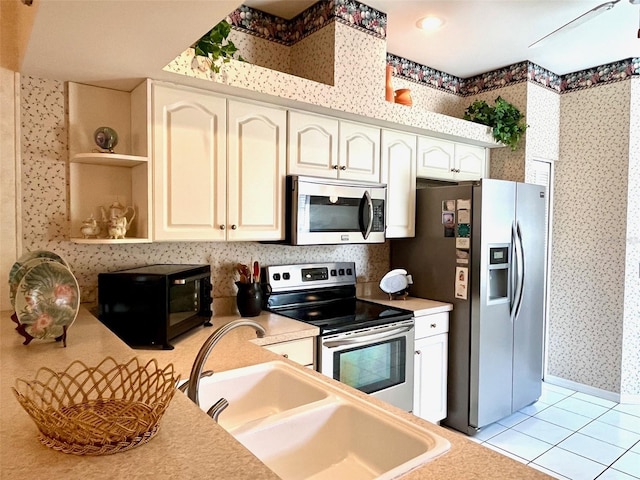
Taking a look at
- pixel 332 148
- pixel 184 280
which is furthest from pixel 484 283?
pixel 184 280

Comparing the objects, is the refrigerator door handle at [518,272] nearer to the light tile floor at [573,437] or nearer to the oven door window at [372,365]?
the light tile floor at [573,437]

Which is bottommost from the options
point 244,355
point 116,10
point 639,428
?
point 639,428

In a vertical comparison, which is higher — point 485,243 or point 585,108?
point 585,108

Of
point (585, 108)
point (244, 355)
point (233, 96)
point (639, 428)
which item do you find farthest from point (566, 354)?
point (233, 96)

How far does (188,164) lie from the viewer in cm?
211

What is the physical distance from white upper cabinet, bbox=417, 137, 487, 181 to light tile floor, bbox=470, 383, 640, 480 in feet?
6.25

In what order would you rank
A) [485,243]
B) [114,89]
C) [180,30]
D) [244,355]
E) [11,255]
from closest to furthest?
[180,30]
[244,355]
[11,255]
[114,89]
[485,243]

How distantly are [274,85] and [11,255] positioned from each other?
4.87 ft

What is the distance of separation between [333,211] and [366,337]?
2.58 ft

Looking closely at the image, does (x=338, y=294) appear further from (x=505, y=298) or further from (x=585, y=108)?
(x=585, y=108)

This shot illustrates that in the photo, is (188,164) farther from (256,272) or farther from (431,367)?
(431,367)

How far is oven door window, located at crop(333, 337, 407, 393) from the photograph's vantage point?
2.38 meters

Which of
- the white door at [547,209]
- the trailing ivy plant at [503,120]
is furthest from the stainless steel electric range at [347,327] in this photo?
the white door at [547,209]

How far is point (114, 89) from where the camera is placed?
6.99ft
